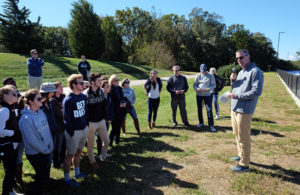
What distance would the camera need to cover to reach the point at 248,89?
371cm

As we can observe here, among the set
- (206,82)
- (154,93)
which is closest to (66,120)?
(154,93)

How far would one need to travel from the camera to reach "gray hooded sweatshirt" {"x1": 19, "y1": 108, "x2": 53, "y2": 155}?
2.96 meters

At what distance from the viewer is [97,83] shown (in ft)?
13.6

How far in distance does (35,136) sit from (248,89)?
3.66 metres

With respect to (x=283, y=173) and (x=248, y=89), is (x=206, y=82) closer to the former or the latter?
(x=248, y=89)

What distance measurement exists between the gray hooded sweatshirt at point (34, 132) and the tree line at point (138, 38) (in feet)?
99.9

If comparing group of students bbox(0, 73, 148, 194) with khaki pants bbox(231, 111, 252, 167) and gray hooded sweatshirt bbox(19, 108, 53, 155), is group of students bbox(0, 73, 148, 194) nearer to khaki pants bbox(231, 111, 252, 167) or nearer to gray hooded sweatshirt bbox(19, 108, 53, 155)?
gray hooded sweatshirt bbox(19, 108, 53, 155)

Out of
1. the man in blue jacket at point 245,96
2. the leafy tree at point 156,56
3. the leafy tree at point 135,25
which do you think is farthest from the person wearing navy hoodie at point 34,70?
the leafy tree at point 135,25

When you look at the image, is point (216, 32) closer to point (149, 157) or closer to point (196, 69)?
point (196, 69)

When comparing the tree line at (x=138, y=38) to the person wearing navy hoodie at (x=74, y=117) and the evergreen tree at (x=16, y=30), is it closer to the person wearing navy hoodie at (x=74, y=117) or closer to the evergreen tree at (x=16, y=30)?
the evergreen tree at (x=16, y=30)

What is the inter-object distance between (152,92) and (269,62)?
233 feet

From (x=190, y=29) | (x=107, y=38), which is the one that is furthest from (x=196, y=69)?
(x=107, y=38)

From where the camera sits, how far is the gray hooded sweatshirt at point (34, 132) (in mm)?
2961

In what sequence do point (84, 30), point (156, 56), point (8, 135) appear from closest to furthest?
point (8, 135)
point (84, 30)
point (156, 56)
